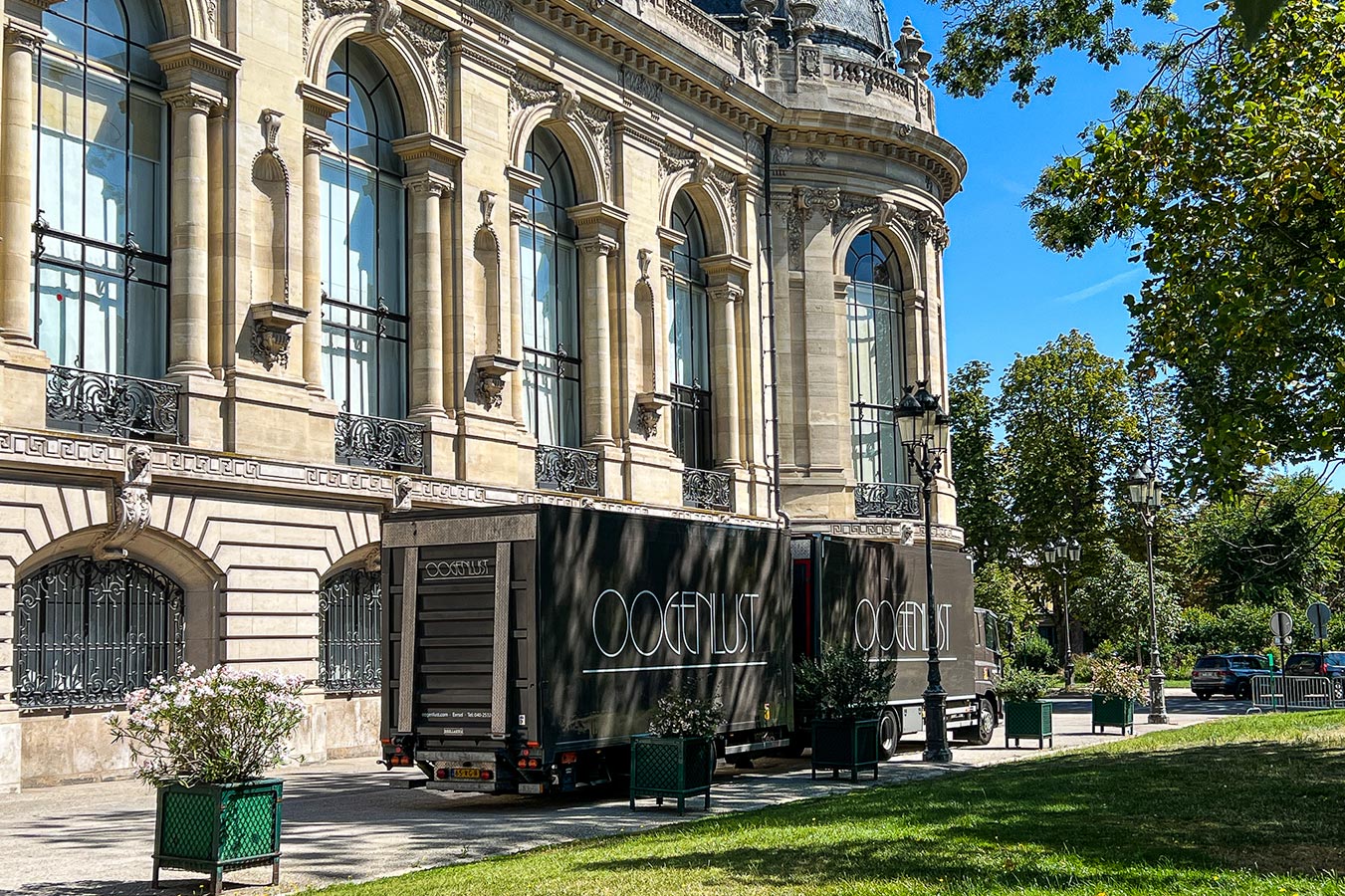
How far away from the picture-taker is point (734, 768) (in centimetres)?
2294

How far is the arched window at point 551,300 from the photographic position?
31156 millimetres

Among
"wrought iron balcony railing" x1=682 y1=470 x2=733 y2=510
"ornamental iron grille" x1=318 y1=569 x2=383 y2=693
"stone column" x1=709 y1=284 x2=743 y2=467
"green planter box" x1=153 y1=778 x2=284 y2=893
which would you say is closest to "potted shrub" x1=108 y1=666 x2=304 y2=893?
"green planter box" x1=153 y1=778 x2=284 y2=893

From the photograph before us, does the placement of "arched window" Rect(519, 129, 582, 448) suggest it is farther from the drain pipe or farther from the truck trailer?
the truck trailer

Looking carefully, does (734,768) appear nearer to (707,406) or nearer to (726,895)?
(726,895)

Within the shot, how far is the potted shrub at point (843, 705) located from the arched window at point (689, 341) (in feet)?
49.8

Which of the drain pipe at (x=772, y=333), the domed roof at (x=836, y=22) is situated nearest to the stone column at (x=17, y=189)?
the drain pipe at (x=772, y=333)

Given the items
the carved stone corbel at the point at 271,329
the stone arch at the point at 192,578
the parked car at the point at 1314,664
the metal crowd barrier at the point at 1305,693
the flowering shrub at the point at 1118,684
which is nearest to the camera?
the stone arch at the point at 192,578

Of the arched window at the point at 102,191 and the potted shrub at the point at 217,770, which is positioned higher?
the arched window at the point at 102,191

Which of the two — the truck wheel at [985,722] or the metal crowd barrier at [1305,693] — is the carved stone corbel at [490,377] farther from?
the metal crowd barrier at [1305,693]

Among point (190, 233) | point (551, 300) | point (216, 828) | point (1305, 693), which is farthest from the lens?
point (1305, 693)

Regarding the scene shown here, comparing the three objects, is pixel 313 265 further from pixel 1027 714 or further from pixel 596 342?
pixel 1027 714

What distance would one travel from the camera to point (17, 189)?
2034 cm

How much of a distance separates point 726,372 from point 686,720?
21.3 metres

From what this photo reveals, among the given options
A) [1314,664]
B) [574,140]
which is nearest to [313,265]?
[574,140]
